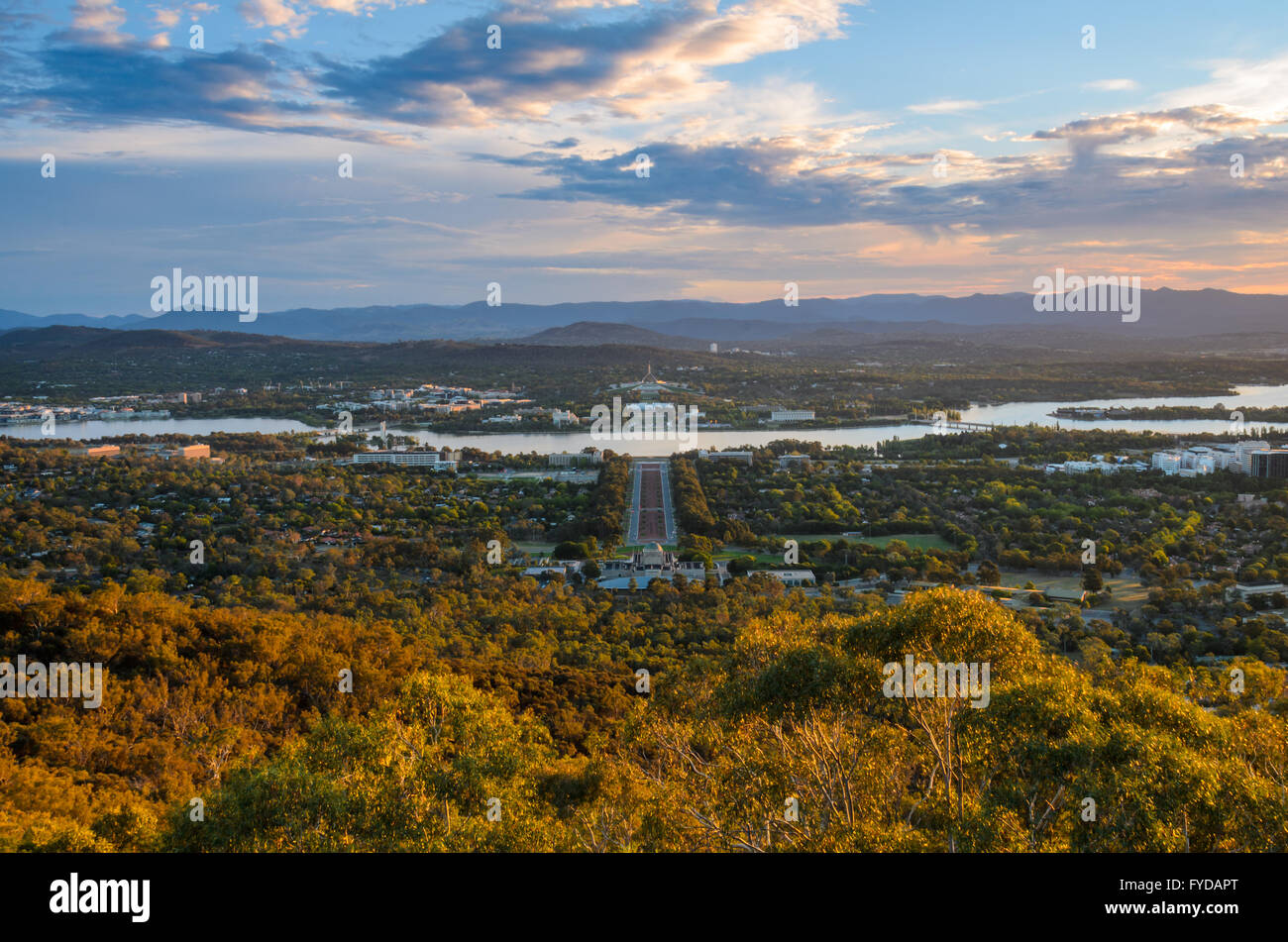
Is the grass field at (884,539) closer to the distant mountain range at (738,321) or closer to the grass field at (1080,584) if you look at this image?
the grass field at (1080,584)
